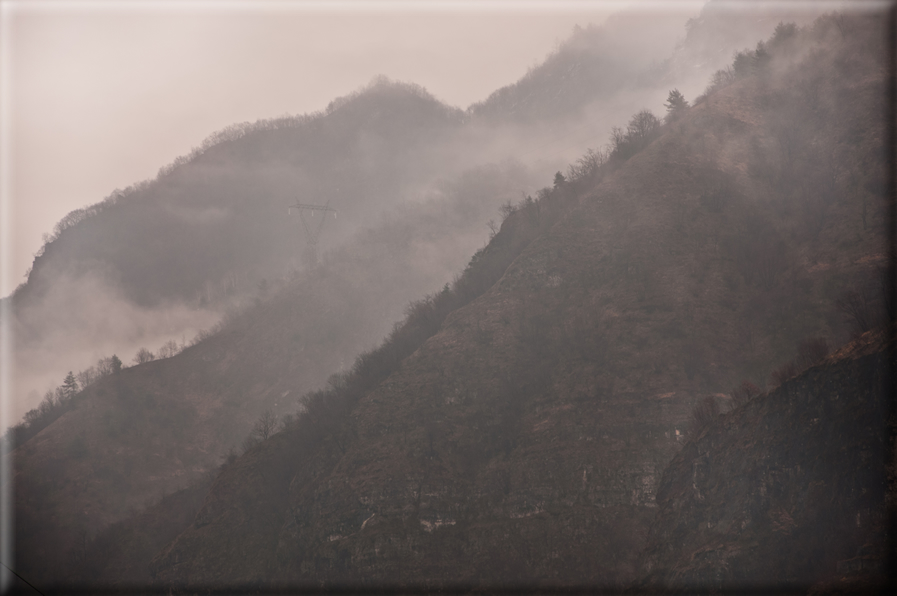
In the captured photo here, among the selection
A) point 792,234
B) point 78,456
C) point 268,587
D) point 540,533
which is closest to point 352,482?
point 268,587

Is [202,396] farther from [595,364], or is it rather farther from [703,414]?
[703,414]

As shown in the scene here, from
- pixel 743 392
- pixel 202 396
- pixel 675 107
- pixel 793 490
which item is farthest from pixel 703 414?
pixel 202 396

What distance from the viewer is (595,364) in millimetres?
78812

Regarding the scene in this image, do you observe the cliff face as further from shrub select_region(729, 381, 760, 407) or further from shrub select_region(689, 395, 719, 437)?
shrub select_region(729, 381, 760, 407)

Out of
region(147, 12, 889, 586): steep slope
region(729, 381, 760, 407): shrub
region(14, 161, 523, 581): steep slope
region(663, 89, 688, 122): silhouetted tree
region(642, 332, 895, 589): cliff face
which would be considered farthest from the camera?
region(14, 161, 523, 581): steep slope

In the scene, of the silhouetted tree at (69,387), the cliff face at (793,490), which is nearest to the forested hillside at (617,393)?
→ the cliff face at (793,490)

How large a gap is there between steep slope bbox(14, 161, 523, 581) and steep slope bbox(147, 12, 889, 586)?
48606 millimetres

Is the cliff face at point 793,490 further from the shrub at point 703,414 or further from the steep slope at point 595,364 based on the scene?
the steep slope at point 595,364

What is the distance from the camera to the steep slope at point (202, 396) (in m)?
129

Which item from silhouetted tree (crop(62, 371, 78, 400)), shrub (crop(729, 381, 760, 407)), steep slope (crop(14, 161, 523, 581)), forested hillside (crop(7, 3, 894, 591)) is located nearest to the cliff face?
forested hillside (crop(7, 3, 894, 591))

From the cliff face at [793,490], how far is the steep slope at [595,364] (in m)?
10.5

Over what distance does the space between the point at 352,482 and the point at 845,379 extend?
51772mm

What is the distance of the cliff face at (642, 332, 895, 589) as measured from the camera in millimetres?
40188

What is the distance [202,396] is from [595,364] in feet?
373
